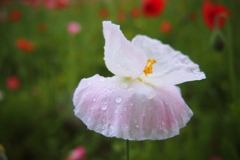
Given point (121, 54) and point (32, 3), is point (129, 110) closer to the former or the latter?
point (121, 54)

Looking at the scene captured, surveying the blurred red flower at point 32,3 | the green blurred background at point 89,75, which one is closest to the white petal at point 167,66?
the green blurred background at point 89,75

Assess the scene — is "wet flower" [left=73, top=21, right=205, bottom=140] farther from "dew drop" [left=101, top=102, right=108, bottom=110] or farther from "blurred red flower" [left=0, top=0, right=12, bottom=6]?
"blurred red flower" [left=0, top=0, right=12, bottom=6]

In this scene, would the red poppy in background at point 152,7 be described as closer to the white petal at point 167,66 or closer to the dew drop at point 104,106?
the white petal at point 167,66

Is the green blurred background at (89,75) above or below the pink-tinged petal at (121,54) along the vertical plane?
below

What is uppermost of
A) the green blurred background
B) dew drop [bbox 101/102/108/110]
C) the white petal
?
the white petal

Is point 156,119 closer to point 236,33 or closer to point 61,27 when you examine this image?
point 236,33

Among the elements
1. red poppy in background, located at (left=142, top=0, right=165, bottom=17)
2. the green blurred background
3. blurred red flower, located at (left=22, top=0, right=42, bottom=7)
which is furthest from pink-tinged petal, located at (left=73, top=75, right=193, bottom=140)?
blurred red flower, located at (left=22, top=0, right=42, bottom=7)

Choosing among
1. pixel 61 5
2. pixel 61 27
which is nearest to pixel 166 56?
pixel 61 5
